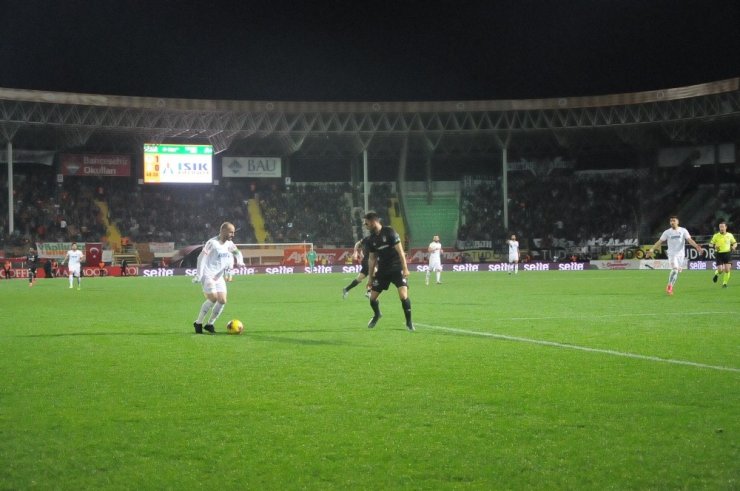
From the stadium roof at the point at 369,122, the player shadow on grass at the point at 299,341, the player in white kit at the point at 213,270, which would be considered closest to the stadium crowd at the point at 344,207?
the stadium roof at the point at 369,122

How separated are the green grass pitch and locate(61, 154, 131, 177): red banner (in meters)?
49.9

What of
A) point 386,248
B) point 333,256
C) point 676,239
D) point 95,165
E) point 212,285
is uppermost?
point 95,165

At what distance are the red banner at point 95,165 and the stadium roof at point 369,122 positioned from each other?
39.6 inches

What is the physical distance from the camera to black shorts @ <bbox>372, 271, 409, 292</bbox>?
14656mm

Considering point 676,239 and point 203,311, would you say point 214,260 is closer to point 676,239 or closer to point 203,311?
point 203,311

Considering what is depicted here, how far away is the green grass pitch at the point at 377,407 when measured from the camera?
545 centimetres

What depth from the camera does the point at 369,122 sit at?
206 feet

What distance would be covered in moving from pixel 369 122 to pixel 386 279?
161ft

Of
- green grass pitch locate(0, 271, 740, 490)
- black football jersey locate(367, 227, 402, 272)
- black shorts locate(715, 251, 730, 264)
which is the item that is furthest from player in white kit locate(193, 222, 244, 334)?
black shorts locate(715, 251, 730, 264)

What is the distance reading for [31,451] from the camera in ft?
19.7

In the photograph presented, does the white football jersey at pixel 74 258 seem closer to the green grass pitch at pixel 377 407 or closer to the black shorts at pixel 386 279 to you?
the green grass pitch at pixel 377 407

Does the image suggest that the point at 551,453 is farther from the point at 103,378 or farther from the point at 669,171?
the point at 669,171

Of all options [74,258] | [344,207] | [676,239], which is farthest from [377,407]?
[344,207]

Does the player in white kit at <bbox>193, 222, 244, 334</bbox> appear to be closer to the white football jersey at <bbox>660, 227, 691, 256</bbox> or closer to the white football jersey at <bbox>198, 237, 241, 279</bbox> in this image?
the white football jersey at <bbox>198, 237, 241, 279</bbox>
